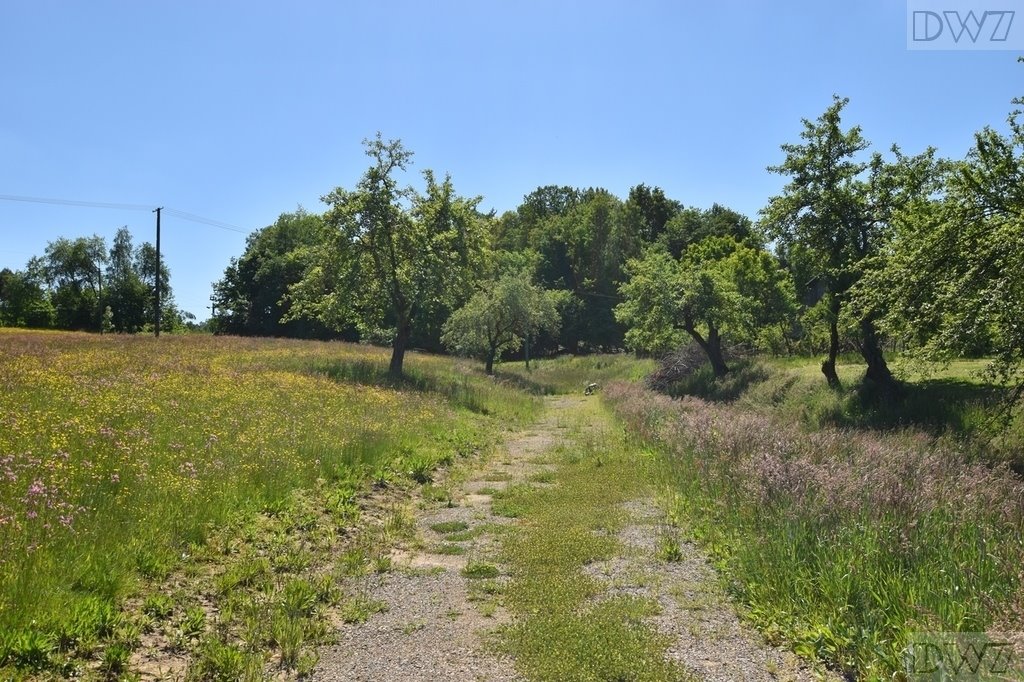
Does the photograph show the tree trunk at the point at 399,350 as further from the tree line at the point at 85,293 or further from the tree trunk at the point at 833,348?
the tree line at the point at 85,293

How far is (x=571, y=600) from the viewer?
601cm

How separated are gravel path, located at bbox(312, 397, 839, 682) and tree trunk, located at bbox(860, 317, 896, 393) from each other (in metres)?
14.2

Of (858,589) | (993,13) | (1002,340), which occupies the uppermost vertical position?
(993,13)

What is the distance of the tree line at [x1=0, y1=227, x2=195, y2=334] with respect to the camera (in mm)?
79125

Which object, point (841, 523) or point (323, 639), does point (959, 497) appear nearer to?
point (841, 523)

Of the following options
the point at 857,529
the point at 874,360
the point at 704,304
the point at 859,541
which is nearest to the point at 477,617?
the point at 859,541

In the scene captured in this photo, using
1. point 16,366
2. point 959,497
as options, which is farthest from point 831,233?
point 16,366

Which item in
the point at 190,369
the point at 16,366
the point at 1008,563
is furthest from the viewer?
the point at 190,369

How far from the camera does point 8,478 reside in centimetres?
625

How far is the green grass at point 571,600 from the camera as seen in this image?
472cm

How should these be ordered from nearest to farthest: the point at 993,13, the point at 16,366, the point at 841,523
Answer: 1. the point at 841,523
2. the point at 993,13
3. the point at 16,366

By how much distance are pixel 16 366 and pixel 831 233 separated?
25511 mm

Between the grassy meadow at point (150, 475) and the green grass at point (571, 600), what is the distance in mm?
2334

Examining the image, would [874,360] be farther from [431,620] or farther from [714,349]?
[431,620]
